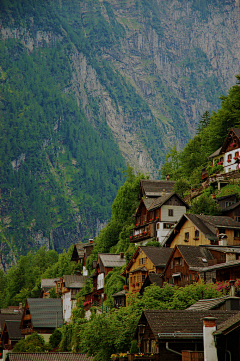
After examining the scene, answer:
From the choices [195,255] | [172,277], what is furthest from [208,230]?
[172,277]

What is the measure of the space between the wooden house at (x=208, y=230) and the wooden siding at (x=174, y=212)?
45.0ft

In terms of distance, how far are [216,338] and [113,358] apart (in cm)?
1036

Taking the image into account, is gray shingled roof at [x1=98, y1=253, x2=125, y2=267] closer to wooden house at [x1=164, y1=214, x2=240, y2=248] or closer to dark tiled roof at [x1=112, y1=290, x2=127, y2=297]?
dark tiled roof at [x1=112, y1=290, x2=127, y2=297]

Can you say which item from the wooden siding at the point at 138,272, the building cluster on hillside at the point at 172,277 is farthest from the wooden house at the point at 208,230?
the wooden siding at the point at 138,272

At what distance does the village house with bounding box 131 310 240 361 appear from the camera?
24172 mm

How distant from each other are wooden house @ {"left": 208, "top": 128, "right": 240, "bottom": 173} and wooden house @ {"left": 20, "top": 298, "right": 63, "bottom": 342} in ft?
125

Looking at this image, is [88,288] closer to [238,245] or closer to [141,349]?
[238,245]

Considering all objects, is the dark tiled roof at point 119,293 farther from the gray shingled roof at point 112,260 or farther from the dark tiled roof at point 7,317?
the dark tiled roof at point 7,317

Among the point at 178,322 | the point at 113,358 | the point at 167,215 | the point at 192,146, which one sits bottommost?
the point at 113,358

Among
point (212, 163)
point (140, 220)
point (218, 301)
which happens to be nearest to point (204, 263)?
point (218, 301)

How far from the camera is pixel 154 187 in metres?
90.3

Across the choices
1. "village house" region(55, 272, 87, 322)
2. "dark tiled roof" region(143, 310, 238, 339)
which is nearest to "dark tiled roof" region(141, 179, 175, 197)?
"village house" region(55, 272, 87, 322)

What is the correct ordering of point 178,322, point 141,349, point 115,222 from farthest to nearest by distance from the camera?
point 115,222 < point 141,349 < point 178,322

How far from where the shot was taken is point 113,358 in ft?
106
